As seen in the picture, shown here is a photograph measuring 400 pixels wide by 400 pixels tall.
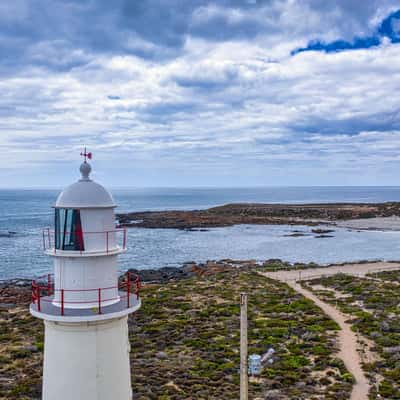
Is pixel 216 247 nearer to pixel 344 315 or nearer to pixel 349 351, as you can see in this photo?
pixel 344 315

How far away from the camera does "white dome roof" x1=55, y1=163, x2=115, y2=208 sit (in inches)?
231

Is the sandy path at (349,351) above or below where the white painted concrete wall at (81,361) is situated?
below

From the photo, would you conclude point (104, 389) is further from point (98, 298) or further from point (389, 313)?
point (389, 313)

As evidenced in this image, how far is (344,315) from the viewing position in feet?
70.9

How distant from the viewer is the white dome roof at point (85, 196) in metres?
5.86

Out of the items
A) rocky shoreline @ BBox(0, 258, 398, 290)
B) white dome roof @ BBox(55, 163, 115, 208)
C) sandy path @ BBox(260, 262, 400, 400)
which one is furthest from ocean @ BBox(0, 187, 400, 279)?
white dome roof @ BBox(55, 163, 115, 208)

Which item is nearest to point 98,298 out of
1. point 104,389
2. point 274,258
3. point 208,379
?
point 104,389

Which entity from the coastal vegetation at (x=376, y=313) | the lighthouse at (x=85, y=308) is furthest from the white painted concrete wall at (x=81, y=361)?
the coastal vegetation at (x=376, y=313)

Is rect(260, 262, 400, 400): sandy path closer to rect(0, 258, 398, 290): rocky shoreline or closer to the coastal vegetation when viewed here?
the coastal vegetation

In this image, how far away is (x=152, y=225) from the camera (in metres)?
77.9

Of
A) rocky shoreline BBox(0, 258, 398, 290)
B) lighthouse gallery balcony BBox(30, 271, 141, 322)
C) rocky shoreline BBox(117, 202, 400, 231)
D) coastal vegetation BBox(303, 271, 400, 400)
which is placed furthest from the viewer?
rocky shoreline BBox(117, 202, 400, 231)

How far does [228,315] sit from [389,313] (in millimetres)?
7476

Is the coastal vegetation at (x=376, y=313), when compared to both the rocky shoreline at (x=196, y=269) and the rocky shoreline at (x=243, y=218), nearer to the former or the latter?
the rocky shoreline at (x=196, y=269)

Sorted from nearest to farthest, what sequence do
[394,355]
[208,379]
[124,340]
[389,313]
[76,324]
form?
1. [76,324]
2. [124,340]
3. [208,379]
4. [394,355]
5. [389,313]
